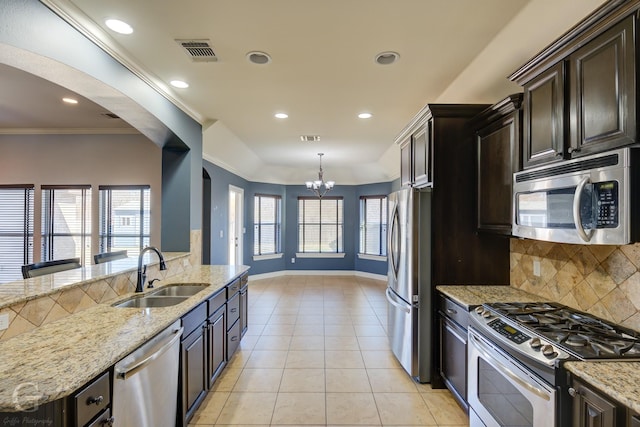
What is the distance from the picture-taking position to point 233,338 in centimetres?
328

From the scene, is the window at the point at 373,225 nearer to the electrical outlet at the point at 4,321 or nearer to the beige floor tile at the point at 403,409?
the beige floor tile at the point at 403,409

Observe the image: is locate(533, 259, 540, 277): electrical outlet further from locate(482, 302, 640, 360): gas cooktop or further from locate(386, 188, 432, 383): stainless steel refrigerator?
locate(386, 188, 432, 383): stainless steel refrigerator

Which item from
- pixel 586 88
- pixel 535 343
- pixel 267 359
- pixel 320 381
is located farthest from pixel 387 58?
pixel 267 359

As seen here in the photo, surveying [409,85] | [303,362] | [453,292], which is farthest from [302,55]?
[303,362]

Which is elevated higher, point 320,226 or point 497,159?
point 497,159

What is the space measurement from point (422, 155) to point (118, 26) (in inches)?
104

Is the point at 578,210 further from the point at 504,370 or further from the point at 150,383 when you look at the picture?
the point at 150,383

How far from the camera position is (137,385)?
1.56 m

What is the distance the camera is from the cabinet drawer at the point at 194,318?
7.11 feet

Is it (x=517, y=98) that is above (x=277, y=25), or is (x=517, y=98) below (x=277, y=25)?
below

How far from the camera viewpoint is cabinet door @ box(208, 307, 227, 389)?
2.61m

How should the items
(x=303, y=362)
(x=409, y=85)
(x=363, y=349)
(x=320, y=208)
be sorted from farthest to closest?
(x=320, y=208) → (x=363, y=349) → (x=303, y=362) → (x=409, y=85)

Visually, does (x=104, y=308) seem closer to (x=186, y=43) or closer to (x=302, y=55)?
(x=186, y=43)

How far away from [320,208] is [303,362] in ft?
18.3
